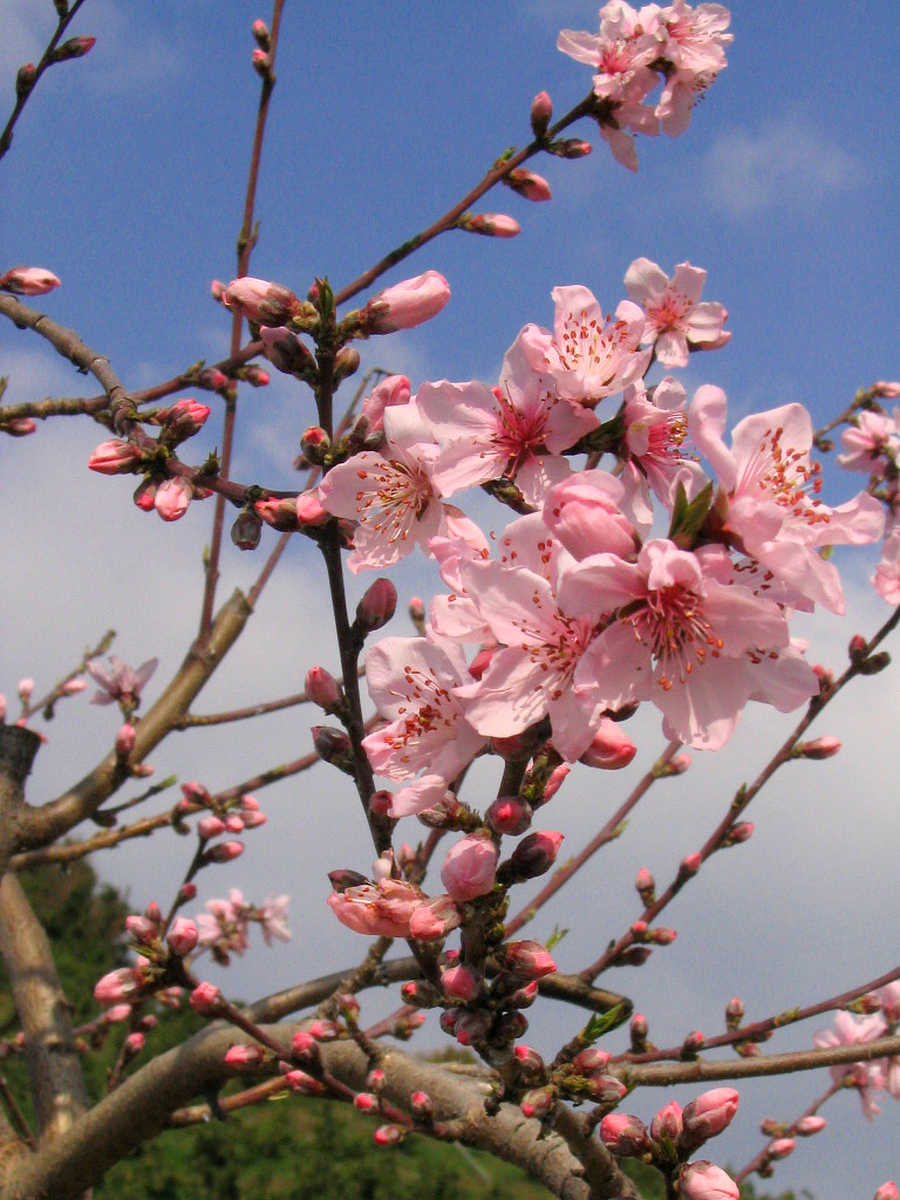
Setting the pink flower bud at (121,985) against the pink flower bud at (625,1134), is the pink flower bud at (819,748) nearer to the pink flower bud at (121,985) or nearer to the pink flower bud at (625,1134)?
the pink flower bud at (625,1134)

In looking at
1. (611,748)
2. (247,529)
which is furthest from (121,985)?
(611,748)

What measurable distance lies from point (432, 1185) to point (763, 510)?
803cm

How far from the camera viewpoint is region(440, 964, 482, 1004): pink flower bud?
1.32 m

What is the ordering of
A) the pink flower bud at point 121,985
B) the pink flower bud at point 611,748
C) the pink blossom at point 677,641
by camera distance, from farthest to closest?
the pink flower bud at point 121,985 → the pink flower bud at point 611,748 → the pink blossom at point 677,641

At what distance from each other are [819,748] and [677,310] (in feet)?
4.95

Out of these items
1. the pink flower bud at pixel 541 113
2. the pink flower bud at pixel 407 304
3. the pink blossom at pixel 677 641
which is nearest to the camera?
the pink blossom at pixel 677 641

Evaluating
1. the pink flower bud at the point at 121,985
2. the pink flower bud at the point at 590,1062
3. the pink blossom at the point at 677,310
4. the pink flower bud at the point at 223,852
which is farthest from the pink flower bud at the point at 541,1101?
the pink flower bud at the point at 223,852

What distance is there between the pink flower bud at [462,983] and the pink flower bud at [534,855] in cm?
15

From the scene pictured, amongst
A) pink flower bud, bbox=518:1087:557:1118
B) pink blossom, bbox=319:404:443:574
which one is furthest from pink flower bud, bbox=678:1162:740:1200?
pink blossom, bbox=319:404:443:574

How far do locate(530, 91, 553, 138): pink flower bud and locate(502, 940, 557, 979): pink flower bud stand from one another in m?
2.29

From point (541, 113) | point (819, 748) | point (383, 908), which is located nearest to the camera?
point (383, 908)

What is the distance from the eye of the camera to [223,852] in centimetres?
369

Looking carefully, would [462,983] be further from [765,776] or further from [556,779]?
[765,776]

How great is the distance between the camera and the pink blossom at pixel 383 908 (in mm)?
1321
